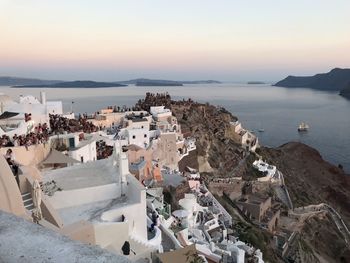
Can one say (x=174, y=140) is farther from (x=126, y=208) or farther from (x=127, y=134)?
(x=126, y=208)

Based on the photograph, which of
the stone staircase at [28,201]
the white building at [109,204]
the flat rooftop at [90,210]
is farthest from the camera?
the flat rooftop at [90,210]

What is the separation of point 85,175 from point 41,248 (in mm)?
12828

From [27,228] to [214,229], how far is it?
19703 mm

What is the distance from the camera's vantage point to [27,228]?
8.84 ft

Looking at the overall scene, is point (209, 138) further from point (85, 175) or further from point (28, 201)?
point (28, 201)

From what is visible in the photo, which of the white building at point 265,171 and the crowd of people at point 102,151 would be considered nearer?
the crowd of people at point 102,151

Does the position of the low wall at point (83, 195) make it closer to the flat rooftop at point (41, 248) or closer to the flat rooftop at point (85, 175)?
the flat rooftop at point (85, 175)

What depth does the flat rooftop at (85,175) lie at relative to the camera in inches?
542

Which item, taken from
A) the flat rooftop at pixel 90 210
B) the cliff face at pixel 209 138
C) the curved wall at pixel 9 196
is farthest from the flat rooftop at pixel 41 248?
the cliff face at pixel 209 138

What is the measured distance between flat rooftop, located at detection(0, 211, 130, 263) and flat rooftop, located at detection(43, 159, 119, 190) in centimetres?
1091

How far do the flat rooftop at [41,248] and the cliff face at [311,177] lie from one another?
44.3 m

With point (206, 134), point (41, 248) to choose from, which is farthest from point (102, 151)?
point (206, 134)

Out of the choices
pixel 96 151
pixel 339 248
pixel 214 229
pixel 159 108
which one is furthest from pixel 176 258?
pixel 159 108

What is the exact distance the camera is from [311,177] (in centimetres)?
6488
